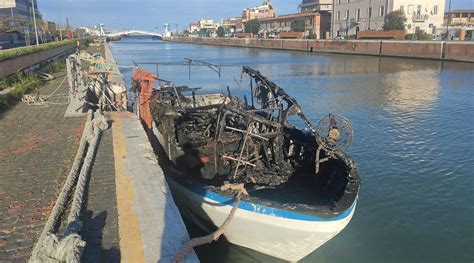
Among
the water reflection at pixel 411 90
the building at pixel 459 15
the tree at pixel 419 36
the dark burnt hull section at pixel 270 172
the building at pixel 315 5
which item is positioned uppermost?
the building at pixel 315 5

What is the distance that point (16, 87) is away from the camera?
18969mm

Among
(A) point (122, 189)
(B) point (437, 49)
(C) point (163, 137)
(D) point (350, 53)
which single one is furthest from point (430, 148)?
(D) point (350, 53)

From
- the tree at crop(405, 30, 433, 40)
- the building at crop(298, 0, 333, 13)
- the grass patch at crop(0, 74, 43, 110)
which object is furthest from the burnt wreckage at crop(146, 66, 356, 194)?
the building at crop(298, 0, 333, 13)

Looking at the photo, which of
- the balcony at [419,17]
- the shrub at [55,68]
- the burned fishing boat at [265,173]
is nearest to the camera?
the burned fishing boat at [265,173]

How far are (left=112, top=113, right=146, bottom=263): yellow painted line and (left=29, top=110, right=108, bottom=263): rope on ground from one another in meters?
0.60

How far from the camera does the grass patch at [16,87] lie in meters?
15.8

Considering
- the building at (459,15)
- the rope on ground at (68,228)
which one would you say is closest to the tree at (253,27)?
the building at (459,15)

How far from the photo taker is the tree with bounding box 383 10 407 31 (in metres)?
74.9

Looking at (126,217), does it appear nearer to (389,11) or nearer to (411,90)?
(411,90)

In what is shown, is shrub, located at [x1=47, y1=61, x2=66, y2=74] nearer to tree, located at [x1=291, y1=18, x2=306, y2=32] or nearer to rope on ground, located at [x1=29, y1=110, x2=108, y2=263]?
rope on ground, located at [x1=29, y1=110, x2=108, y2=263]

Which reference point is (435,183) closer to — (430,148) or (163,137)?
(430,148)

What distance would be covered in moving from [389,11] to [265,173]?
258 ft

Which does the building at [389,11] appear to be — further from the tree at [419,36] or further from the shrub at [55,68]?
the shrub at [55,68]

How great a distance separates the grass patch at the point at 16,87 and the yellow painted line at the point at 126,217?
30.8ft
